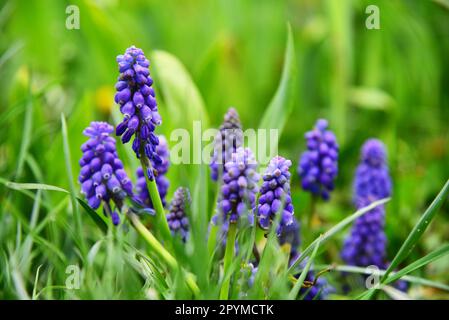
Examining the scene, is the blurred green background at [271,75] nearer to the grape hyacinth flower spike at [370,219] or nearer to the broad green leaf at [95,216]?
the grape hyacinth flower spike at [370,219]

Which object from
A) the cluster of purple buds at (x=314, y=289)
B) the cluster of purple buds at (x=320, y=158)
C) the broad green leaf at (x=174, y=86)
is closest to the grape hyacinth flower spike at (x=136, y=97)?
the cluster of purple buds at (x=314, y=289)

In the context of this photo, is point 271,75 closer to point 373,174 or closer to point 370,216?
point 373,174

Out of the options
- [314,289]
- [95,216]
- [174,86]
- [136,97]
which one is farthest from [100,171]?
[174,86]

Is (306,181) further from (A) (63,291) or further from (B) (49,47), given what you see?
(B) (49,47)
